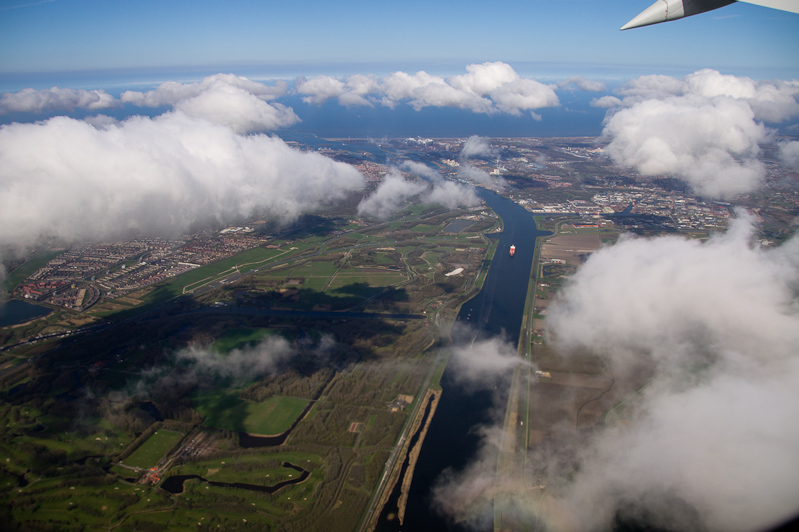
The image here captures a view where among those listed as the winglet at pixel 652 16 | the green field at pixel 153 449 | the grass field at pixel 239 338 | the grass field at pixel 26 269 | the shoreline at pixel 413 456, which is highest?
the winglet at pixel 652 16

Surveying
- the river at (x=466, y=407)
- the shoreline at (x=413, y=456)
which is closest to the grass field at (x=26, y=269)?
the shoreline at (x=413, y=456)

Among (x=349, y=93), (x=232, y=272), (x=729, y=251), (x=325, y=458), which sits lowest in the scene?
(x=325, y=458)

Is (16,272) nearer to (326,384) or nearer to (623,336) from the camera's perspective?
(326,384)

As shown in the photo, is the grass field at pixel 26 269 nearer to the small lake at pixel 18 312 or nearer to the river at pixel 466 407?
the small lake at pixel 18 312

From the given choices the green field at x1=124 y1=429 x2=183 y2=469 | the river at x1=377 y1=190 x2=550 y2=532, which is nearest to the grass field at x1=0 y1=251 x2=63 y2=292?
the green field at x1=124 y1=429 x2=183 y2=469

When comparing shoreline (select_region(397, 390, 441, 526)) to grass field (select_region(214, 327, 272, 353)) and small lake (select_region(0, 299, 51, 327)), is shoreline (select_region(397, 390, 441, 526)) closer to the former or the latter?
grass field (select_region(214, 327, 272, 353))

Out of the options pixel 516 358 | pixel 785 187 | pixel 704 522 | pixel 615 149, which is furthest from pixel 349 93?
pixel 704 522
